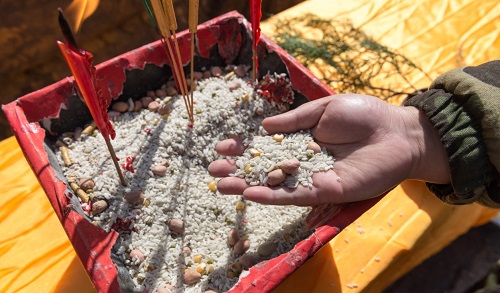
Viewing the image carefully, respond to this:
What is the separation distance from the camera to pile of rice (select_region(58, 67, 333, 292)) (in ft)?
2.33

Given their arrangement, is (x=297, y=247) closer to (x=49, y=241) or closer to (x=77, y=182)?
(x=77, y=182)

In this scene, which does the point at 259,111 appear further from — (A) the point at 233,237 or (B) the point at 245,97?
(A) the point at 233,237

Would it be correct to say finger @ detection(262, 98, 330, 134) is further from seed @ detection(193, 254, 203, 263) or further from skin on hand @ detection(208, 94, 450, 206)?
seed @ detection(193, 254, 203, 263)

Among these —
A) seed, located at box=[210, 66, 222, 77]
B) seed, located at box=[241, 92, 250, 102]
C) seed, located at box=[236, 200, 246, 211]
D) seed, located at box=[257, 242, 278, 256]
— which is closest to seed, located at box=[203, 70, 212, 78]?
seed, located at box=[210, 66, 222, 77]

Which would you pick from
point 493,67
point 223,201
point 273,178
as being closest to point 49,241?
point 223,201

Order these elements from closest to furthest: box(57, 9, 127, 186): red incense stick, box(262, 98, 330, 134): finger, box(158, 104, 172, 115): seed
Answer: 1. box(57, 9, 127, 186): red incense stick
2. box(262, 98, 330, 134): finger
3. box(158, 104, 172, 115): seed

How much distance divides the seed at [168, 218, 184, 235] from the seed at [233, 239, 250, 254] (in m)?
0.10

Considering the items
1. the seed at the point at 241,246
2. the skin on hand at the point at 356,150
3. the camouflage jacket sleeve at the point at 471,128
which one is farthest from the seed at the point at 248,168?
the camouflage jacket sleeve at the point at 471,128

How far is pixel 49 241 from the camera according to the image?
845mm

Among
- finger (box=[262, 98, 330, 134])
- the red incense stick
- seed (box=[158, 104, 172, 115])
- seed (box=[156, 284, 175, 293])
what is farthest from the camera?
seed (box=[158, 104, 172, 115])

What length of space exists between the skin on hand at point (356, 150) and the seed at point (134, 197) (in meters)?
0.14

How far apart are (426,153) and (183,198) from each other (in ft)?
1.51

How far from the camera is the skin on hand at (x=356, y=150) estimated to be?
698 mm

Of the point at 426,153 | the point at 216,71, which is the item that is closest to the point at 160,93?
the point at 216,71
